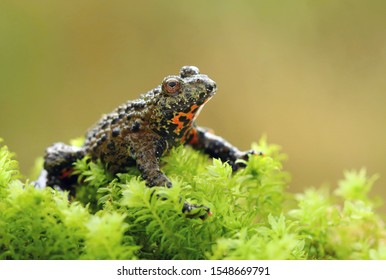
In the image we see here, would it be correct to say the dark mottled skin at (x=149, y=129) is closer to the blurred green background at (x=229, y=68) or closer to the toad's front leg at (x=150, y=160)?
the toad's front leg at (x=150, y=160)

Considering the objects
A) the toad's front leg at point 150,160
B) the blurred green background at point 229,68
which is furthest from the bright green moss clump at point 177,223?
the blurred green background at point 229,68

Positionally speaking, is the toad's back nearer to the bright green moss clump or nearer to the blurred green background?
the bright green moss clump

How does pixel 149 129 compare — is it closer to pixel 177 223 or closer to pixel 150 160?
pixel 150 160

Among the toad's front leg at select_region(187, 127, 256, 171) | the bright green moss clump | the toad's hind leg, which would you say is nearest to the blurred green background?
the toad's front leg at select_region(187, 127, 256, 171)

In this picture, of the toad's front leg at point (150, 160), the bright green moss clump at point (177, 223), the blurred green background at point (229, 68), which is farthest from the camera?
the blurred green background at point (229, 68)

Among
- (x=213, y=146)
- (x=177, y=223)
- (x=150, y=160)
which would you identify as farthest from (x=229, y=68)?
(x=177, y=223)

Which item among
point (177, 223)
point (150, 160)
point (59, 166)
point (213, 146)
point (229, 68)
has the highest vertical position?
point (229, 68)
